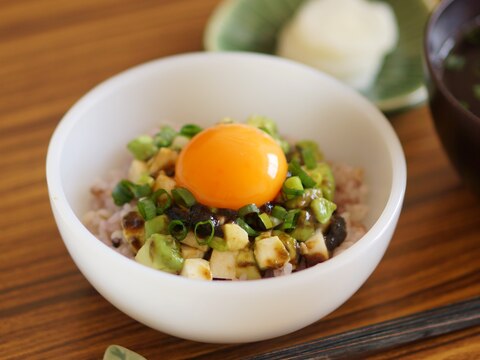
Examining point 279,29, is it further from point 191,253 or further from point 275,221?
point 191,253

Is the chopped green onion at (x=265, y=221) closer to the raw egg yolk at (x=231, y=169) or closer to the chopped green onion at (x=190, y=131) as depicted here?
the raw egg yolk at (x=231, y=169)

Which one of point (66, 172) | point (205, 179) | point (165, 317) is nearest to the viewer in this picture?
point (165, 317)

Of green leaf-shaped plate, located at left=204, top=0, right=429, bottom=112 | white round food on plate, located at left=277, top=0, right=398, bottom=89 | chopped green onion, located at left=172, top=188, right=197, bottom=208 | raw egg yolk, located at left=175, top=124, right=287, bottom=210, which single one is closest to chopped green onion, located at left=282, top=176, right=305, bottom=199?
raw egg yolk, located at left=175, top=124, right=287, bottom=210

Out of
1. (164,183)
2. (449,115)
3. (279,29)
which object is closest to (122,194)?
(164,183)

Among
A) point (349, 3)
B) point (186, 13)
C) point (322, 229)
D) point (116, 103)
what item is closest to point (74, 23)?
point (186, 13)

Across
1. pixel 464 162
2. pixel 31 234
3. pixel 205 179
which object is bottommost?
pixel 31 234

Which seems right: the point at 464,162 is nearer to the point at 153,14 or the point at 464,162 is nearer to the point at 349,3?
the point at 349,3

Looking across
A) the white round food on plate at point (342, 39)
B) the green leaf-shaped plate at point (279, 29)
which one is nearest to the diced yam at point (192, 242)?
the green leaf-shaped plate at point (279, 29)
